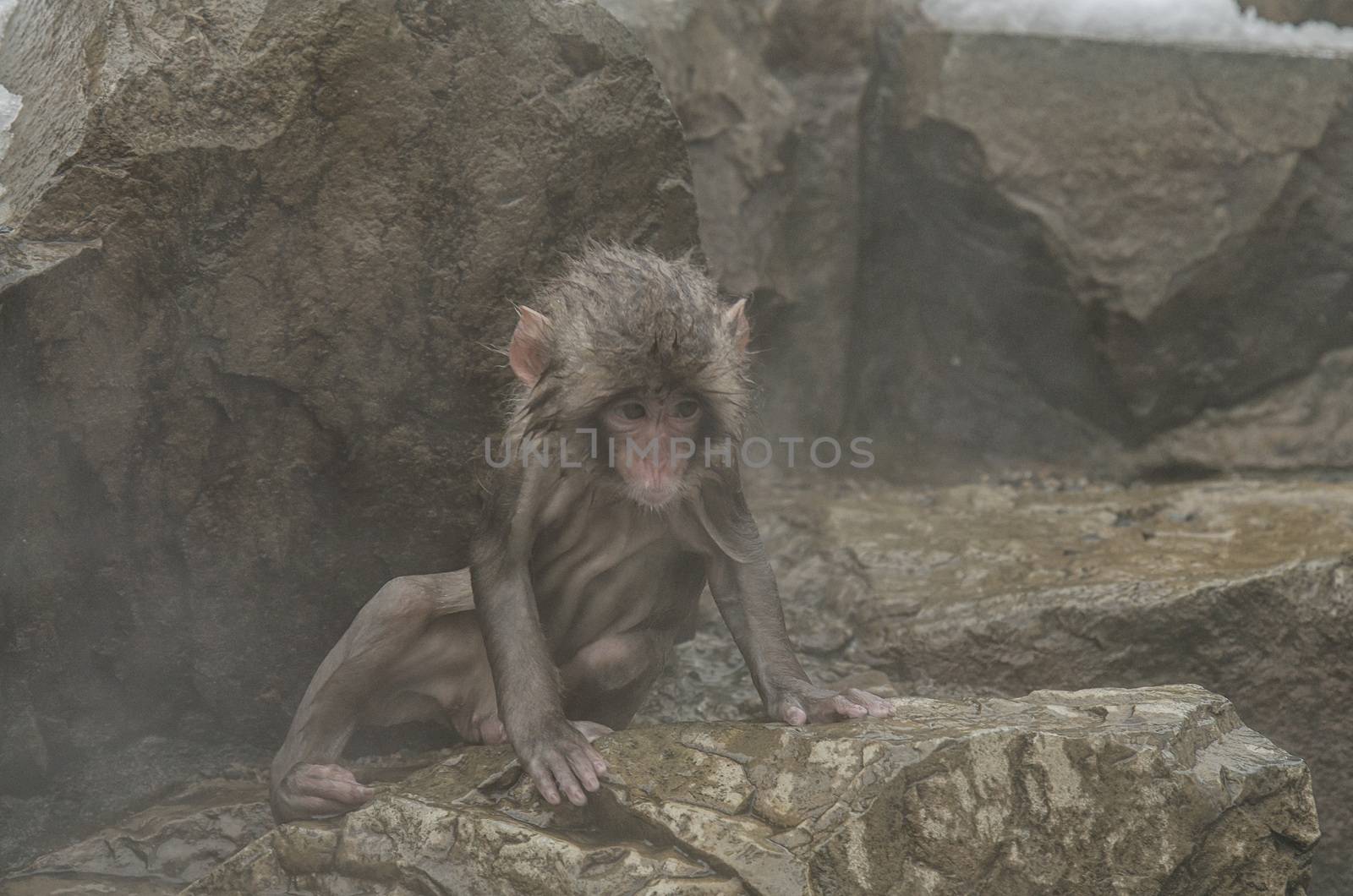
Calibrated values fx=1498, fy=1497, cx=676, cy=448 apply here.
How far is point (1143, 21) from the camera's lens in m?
7.94

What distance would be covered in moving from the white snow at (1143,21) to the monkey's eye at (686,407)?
4.31 m

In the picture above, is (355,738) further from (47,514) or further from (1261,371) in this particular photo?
(1261,371)

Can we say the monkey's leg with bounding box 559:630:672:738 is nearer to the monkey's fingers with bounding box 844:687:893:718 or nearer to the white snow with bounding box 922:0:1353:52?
the monkey's fingers with bounding box 844:687:893:718

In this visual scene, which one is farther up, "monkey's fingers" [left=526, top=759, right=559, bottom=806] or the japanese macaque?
the japanese macaque

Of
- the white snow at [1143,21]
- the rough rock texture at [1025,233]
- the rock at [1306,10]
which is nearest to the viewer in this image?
the rough rock texture at [1025,233]

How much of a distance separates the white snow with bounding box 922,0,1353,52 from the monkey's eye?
4.31 m

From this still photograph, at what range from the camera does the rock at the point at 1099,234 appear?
743 centimetres

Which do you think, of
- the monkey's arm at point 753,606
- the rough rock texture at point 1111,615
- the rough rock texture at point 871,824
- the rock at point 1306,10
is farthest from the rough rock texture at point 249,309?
the rock at point 1306,10

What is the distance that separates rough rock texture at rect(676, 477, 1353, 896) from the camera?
5160mm

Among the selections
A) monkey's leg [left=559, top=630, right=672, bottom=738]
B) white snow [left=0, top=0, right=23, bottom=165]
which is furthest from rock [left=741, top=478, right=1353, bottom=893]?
white snow [left=0, top=0, right=23, bottom=165]

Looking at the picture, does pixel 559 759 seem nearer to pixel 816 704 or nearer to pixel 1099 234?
pixel 816 704

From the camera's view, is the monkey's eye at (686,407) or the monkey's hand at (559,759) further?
the monkey's eye at (686,407)

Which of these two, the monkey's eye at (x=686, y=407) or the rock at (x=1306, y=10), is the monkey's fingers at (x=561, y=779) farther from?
the rock at (x=1306, y=10)

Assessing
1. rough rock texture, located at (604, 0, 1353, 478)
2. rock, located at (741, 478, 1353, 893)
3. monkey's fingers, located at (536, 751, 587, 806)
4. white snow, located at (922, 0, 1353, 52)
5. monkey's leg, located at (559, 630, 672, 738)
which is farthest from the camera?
white snow, located at (922, 0, 1353, 52)
